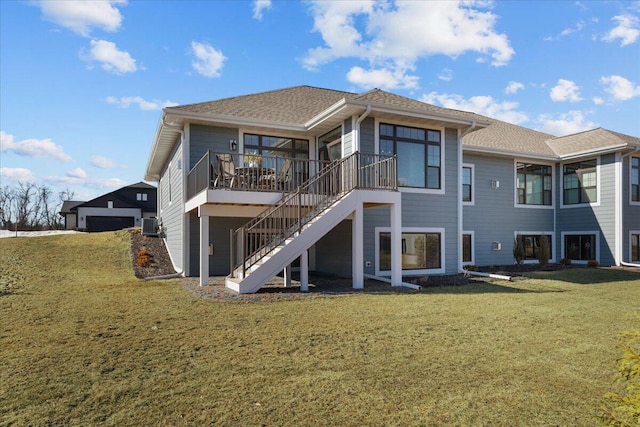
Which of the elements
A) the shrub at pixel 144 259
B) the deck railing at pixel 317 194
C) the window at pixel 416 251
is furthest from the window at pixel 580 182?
the shrub at pixel 144 259

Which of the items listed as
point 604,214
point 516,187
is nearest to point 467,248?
point 516,187

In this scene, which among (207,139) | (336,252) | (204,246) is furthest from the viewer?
(336,252)

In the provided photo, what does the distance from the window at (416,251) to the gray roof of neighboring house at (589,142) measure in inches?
292

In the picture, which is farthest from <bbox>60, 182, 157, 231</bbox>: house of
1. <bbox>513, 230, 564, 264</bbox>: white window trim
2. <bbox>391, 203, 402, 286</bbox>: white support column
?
<bbox>391, 203, 402, 286</bbox>: white support column

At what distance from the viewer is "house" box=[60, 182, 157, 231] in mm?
38656

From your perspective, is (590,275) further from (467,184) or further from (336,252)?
(336,252)

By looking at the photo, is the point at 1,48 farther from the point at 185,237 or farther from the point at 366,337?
the point at 366,337

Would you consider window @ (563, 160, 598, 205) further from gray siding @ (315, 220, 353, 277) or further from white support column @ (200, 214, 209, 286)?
white support column @ (200, 214, 209, 286)

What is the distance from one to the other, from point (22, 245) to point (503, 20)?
1702 cm

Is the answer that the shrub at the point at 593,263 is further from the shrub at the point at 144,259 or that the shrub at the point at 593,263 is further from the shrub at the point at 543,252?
the shrub at the point at 144,259

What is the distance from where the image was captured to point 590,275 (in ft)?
39.8

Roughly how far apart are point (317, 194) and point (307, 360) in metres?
6.16

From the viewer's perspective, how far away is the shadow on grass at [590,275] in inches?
441

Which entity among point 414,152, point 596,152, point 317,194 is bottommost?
point 317,194
